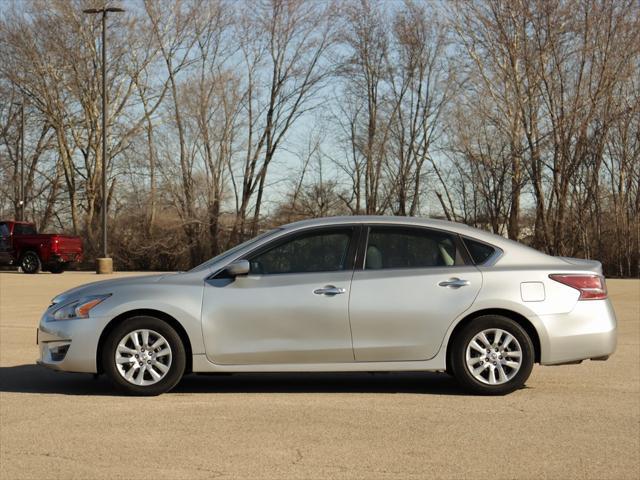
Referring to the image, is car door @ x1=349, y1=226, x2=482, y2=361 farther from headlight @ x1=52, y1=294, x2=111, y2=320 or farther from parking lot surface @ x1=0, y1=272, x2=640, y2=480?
headlight @ x1=52, y1=294, x2=111, y2=320

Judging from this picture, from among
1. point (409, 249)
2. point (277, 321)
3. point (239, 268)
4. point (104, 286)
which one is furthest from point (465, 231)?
point (104, 286)

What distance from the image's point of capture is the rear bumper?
8938 mm

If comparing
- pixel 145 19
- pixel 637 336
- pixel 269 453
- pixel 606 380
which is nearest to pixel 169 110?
pixel 145 19

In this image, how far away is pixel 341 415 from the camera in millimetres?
7941

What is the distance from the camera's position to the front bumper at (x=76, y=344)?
8852 mm

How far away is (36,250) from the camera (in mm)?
39219

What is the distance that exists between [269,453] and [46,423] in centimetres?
202

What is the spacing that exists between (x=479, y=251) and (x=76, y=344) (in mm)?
3712

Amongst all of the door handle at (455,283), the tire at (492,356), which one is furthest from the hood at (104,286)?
the tire at (492,356)

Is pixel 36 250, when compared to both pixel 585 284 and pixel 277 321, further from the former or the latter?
pixel 585 284

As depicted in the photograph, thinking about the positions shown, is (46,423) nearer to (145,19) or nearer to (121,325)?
(121,325)

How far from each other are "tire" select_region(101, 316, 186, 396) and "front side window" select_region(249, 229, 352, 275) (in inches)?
38.6

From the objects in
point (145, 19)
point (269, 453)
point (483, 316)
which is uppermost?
point (145, 19)

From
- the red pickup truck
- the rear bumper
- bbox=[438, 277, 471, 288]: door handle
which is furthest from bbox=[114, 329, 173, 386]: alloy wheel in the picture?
the red pickup truck
